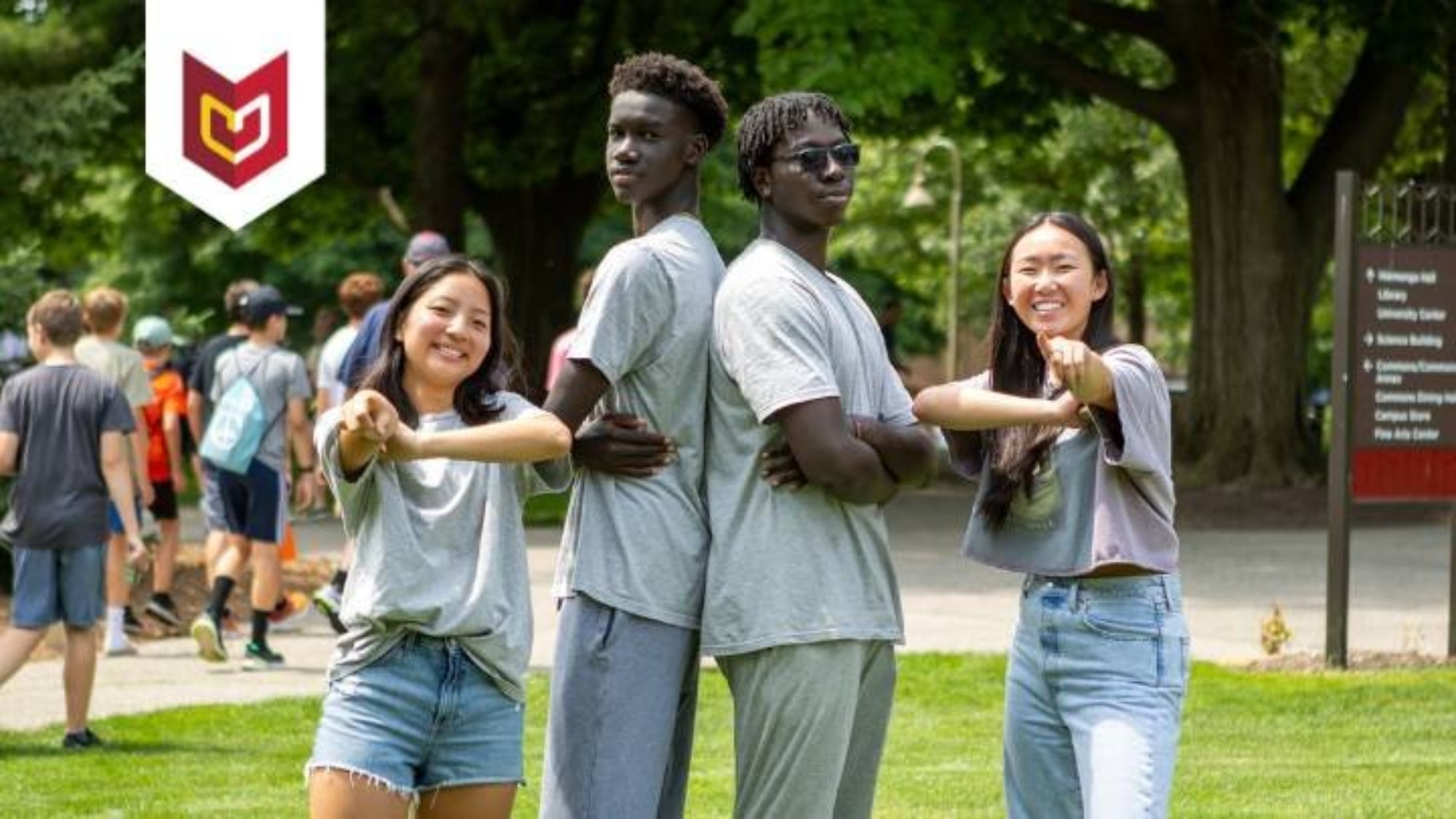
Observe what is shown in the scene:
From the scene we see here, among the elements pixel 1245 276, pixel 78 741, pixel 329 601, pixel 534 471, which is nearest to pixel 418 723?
pixel 534 471

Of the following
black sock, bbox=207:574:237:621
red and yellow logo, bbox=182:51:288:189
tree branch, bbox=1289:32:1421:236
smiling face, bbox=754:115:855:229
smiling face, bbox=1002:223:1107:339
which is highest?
tree branch, bbox=1289:32:1421:236

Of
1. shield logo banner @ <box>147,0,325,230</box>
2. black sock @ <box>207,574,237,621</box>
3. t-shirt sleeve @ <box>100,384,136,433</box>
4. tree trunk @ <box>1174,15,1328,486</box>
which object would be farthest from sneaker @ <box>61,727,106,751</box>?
tree trunk @ <box>1174,15,1328,486</box>

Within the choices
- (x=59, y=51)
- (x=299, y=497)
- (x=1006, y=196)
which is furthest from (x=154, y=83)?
(x=1006, y=196)

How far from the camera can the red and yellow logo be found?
8312mm

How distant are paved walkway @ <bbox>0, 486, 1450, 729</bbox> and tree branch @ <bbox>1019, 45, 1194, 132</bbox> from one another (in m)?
5.47

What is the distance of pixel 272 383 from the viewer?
12133 millimetres

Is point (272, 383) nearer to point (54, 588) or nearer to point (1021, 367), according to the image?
point (54, 588)

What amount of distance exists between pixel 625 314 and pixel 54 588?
5.31m

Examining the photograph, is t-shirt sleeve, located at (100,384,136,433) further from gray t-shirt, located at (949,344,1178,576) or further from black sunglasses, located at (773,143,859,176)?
black sunglasses, located at (773,143,859,176)

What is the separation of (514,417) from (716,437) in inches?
15.2

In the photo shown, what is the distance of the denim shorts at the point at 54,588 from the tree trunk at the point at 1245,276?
1611 centimetres

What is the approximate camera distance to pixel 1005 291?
5.32m

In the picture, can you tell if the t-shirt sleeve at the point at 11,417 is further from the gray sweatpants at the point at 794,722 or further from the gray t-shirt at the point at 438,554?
the gray sweatpants at the point at 794,722

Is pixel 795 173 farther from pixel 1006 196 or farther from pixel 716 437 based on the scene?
pixel 1006 196
